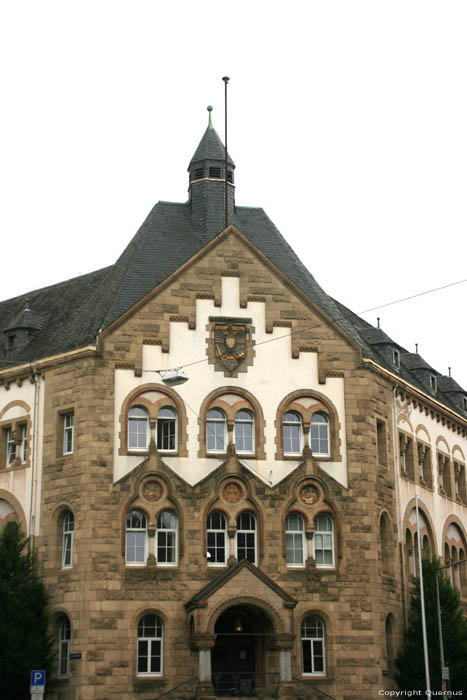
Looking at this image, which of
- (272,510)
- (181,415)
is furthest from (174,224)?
(272,510)

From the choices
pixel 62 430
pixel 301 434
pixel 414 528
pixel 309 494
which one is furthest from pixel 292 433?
pixel 62 430

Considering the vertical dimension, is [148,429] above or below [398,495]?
above

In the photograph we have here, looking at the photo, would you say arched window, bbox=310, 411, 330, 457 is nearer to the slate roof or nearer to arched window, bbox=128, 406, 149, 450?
the slate roof

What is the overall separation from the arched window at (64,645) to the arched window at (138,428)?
6.87 m

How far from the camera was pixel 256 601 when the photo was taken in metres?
47.9

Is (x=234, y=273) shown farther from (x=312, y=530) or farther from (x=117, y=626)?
(x=117, y=626)

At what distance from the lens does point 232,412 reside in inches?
2023

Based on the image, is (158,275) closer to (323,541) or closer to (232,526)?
(232,526)

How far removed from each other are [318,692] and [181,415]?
11.5m

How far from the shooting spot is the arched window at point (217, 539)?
163 ft

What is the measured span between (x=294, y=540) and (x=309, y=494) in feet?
6.09

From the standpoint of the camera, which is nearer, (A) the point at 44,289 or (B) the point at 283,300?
(B) the point at 283,300

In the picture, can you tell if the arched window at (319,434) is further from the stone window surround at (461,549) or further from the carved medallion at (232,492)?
the stone window surround at (461,549)

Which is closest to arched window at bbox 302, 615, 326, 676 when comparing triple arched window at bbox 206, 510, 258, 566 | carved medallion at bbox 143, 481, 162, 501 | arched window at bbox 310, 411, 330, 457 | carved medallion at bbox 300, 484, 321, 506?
triple arched window at bbox 206, 510, 258, 566
